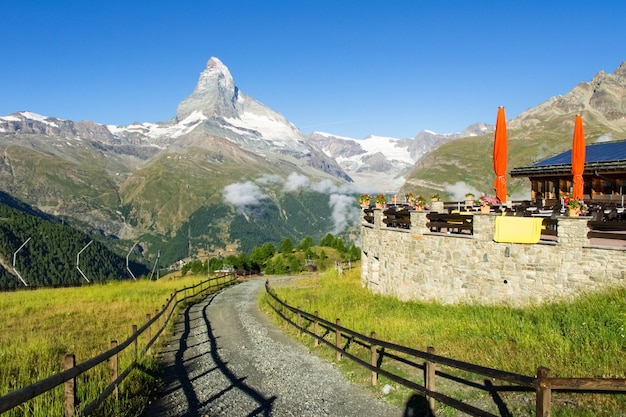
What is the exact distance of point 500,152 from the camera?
22.7 meters

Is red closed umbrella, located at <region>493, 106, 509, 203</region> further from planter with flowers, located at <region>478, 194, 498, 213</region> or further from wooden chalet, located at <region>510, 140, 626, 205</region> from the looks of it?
wooden chalet, located at <region>510, 140, 626, 205</region>

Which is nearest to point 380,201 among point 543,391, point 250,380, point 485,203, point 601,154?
point 485,203

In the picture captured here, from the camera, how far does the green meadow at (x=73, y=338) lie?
10.7m

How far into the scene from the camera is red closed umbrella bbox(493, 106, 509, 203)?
22.5m

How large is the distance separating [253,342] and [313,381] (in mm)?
6657

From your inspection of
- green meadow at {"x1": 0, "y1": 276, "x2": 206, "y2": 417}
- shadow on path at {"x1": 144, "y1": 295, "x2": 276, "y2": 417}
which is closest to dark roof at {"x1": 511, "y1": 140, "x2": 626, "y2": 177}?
shadow on path at {"x1": 144, "y1": 295, "x2": 276, "y2": 417}

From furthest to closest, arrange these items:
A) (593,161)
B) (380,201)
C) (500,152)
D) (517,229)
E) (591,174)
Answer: (591,174) → (593,161) → (380,201) → (500,152) → (517,229)

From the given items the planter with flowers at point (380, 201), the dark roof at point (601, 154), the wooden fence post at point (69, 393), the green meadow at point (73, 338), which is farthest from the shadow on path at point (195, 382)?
the dark roof at point (601, 154)

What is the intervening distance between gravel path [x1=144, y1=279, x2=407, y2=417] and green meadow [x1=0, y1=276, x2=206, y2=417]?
0.96 metres

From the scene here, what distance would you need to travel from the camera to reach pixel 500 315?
16.2 metres

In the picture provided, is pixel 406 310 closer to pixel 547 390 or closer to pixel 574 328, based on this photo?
pixel 574 328

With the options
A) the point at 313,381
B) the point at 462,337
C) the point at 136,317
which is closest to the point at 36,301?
the point at 136,317

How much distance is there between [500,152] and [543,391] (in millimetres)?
18005

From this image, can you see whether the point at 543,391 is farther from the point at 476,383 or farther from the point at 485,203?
the point at 485,203
